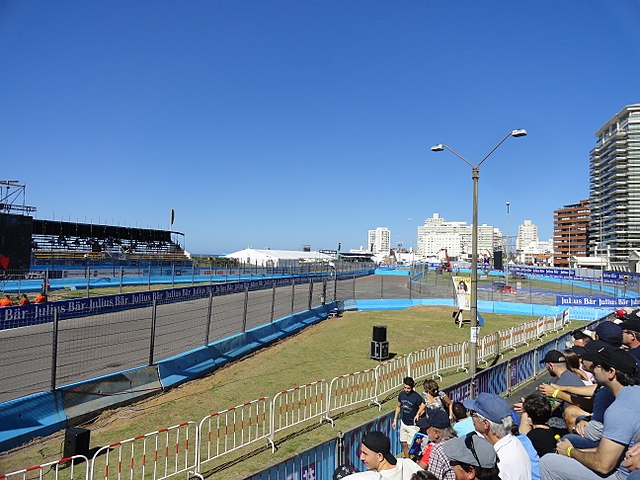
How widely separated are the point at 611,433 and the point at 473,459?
1093 millimetres

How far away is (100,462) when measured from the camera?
7379 millimetres

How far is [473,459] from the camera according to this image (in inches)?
129

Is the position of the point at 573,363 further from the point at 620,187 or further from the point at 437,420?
the point at 620,187

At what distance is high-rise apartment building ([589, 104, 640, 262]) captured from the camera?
396 feet

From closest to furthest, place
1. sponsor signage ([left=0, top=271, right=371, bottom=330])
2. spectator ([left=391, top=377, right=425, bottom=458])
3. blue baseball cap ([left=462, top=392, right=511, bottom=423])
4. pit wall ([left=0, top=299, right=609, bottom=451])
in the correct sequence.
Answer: blue baseball cap ([left=462, top=392, right=511, bottom=423]) < spectator ([left=391, top=377, right=425, bottom=458]) < pit wall ([left=0, top=299, right=609, bottom=451]) < sponsor signage ([left=0, top=271, right=371, bottom=330])

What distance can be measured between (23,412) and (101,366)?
486 centimetres

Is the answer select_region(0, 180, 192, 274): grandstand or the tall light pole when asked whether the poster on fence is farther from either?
select_region(0, 180, 192, 274): grandstand

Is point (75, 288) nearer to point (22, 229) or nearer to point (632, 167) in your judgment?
point (22, 229)

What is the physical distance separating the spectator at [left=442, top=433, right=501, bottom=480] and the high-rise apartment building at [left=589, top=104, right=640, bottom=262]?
133 meters

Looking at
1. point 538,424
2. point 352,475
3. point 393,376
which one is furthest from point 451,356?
point 352,475

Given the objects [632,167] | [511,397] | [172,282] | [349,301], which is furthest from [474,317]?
[632,167]

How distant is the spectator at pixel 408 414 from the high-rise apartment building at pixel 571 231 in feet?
533

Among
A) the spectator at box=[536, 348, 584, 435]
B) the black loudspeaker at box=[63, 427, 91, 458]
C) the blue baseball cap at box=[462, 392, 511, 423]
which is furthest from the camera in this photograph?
the black loudspeaker at box=[63, 427, 91, 458]

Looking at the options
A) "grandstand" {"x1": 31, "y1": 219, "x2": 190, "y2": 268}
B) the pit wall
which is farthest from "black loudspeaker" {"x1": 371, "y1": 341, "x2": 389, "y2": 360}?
"grandstand" {"x1": 31, "y1": 219, "x2": 190, "y2": 268}
